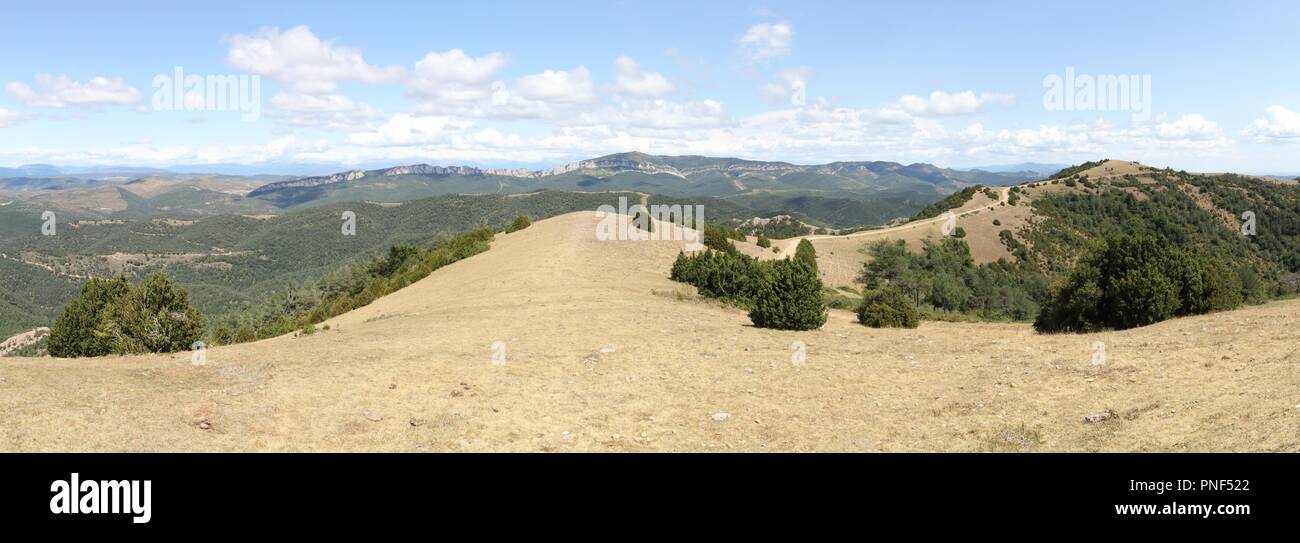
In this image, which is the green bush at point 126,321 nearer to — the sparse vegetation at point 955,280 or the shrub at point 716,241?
the shrub at point 716,241

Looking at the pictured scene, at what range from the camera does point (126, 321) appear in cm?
1572

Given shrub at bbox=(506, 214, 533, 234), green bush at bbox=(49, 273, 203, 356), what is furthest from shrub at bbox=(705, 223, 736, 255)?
green bush at bbox=(49, 273, 203, 356)

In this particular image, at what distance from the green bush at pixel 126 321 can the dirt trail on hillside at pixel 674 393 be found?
1.20 metres

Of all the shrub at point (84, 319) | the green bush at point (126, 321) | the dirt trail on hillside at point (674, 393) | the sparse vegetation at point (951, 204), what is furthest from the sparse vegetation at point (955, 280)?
the shrub at point (84, 319)

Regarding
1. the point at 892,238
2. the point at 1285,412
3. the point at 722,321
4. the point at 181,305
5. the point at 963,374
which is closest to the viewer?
the point at 1285,412

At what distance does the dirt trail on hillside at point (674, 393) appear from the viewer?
9273mm

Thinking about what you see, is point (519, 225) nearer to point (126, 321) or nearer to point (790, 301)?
point (790, 301)

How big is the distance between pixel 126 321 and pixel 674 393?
545 inches

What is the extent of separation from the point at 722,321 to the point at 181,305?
16.2 m

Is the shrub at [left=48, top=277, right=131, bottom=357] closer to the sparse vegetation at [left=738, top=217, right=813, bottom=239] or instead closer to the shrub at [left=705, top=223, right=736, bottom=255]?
the shrub at [left=705, top=223, right=736, bottom=255]
